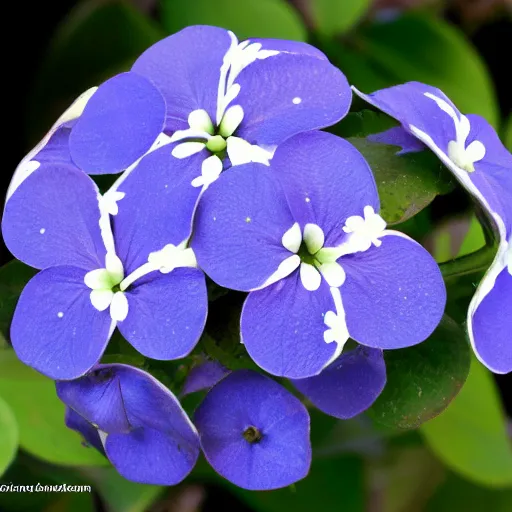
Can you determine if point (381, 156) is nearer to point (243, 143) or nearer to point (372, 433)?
point (243, 143)

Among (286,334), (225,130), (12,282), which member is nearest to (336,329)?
(286,334)

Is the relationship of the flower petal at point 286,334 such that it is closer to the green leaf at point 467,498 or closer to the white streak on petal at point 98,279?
the white streak on petal at point 98,279

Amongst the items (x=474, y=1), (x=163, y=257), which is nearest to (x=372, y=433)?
(x=163, y=257)

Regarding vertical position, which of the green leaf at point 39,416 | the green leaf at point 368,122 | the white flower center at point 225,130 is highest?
the white flower center at point 225,130

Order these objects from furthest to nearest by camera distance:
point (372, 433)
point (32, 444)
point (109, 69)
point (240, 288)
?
1. point (109, 69)
2. point (372, 433)
3. point (32, 444)
4. point (240, 288)

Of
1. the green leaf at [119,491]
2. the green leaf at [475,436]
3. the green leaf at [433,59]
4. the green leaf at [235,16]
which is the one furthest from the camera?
the green leaf at [433,59]

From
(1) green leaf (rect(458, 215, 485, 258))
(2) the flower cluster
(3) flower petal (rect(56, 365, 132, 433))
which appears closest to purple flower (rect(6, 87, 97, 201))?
(2) the flower cluster

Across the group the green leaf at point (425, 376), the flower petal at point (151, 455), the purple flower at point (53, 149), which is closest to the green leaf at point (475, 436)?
the green leaf at point (425, 376)

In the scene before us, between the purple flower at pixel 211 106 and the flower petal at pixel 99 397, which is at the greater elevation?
the purple flower at pixel 211 106
